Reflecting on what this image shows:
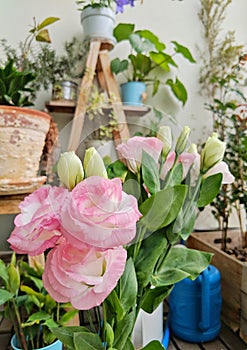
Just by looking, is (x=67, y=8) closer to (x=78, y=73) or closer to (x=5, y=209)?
(x=78, y=73)

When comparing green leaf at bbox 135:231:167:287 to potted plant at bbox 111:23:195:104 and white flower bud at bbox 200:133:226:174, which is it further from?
potted plant at bbox 111:23:195:104

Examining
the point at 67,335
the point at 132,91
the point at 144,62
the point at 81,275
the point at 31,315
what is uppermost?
the point at 144,62

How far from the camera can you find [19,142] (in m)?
0.67

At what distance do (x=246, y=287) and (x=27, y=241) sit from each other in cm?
69

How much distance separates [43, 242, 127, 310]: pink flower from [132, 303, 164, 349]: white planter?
1.34ft

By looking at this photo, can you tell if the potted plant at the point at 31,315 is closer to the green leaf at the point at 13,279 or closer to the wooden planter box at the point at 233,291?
the green leaf at the point at 13,279

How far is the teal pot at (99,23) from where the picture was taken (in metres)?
0.99

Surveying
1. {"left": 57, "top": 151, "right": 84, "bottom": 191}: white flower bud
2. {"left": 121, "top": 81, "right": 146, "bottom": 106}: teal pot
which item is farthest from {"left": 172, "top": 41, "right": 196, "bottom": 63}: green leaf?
{"left": 57, "top": 151, "right": 84, "bottom": 191}: white flower bud

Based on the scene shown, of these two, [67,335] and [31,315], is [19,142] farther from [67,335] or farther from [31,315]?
[67,335]

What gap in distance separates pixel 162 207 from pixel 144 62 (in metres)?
0.98

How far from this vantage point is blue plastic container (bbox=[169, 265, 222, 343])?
2.36 feet

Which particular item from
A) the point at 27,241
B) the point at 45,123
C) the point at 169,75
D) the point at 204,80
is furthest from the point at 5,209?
the point at 204,80

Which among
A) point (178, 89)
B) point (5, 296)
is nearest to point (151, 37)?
point (178, 89)

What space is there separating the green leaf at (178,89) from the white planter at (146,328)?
849 mm
